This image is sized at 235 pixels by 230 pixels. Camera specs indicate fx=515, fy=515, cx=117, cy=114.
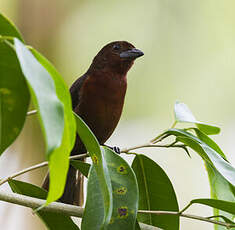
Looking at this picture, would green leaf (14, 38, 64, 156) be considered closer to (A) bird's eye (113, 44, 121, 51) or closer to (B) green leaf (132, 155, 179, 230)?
(B) green leaf (132, 155, 179, 230)

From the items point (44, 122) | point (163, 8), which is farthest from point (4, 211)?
point (44, 122)

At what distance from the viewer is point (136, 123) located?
14.4 feet

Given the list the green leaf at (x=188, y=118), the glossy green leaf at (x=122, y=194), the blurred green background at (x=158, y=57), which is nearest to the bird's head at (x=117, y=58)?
the green leaf at (x=188, y=118)

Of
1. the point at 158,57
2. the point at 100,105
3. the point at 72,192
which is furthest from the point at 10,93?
the point at 158,57

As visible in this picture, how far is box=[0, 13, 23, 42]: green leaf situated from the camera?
2.93ft

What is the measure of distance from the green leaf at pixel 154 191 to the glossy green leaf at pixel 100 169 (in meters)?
0.38

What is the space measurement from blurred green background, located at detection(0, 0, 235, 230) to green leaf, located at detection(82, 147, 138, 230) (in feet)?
9.40

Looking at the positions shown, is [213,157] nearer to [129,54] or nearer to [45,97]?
[45,97]

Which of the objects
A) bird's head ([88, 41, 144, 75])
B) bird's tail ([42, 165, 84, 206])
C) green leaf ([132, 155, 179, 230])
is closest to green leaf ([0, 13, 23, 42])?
green leaf ([132, 155, 179, 230])

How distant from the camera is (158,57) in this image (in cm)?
471

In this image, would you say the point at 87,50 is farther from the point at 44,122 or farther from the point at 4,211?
the point at 44,122

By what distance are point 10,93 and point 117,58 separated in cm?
163

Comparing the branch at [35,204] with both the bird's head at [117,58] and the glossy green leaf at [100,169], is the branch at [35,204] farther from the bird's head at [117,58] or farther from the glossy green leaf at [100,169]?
the bird's head at [117,58]

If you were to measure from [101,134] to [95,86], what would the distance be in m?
0.22
